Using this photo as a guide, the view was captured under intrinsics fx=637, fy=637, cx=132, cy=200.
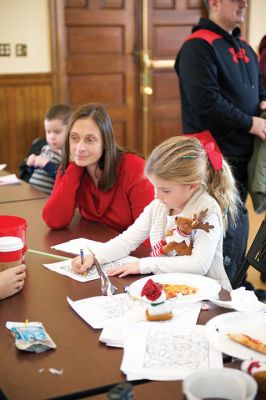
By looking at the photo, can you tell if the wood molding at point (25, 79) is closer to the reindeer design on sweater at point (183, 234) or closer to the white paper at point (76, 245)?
the white paper at point (76, 245)

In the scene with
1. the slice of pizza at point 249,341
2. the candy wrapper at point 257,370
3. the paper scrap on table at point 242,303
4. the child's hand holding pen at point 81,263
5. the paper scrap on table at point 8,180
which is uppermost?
the candy wrapper at point 257,370

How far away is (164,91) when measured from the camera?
6.07m

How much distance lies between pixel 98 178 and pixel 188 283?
964 millimetres

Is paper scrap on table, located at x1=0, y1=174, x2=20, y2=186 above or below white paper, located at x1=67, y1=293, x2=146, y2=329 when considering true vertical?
below

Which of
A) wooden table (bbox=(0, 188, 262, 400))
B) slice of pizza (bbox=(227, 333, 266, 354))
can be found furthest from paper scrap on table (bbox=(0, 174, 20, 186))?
slice of pizza (bbox=(227, 333, 266, 354))

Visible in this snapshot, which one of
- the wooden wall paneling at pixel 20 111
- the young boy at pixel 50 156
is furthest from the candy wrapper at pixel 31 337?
the wooden wall paneling at pixel 20 111

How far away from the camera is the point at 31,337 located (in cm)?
155

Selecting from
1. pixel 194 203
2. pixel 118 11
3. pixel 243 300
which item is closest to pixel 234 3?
pixel 194 203

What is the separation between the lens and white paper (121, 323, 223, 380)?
1387mm

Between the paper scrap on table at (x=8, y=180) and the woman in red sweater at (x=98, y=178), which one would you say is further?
the paper scrap on table at (x=8, y=180)

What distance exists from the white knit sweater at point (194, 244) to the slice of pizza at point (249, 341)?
52cm

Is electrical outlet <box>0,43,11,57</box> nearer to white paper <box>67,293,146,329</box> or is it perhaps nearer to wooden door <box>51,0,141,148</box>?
wooden door <box>51,0,141,148</box>

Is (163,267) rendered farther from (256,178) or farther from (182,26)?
(182,26)

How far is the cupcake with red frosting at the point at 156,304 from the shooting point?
160cm
